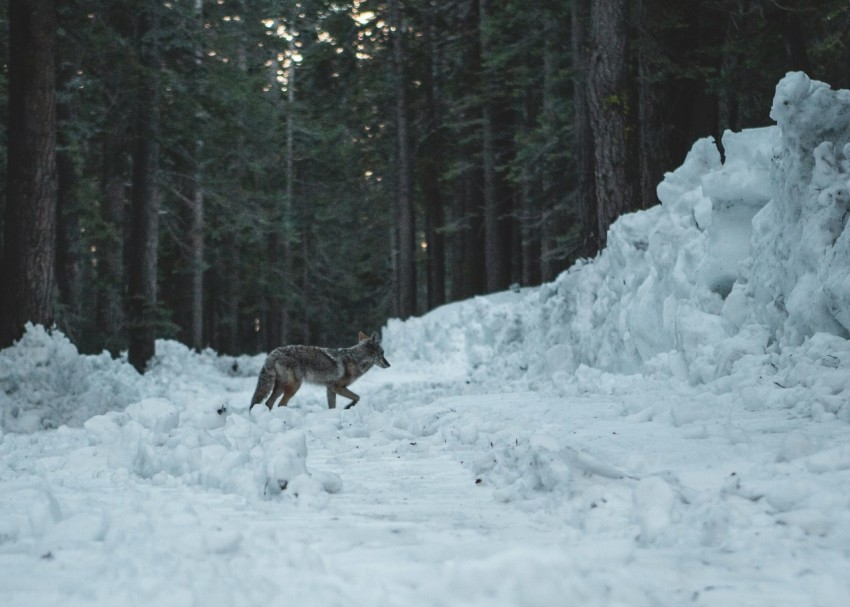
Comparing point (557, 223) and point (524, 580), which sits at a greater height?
point (557, 223)

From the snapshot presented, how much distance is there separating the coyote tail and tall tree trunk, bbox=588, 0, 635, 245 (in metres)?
5.65

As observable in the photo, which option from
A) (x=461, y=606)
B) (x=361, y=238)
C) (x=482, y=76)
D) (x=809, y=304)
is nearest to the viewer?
(x=461, y=606)

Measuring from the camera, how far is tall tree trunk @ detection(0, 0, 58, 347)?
1041 cm

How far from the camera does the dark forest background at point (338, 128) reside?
12.4 m

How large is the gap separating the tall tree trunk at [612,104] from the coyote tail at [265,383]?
565 cm

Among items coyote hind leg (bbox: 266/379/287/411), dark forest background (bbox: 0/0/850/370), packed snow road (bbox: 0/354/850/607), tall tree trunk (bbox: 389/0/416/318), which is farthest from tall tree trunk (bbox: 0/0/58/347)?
tall tree trunk (bbox: 389/0/416/318)

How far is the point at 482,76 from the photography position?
Answer: 26.7 m

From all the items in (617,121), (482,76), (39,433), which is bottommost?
(39,433)

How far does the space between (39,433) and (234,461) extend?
4.90 m

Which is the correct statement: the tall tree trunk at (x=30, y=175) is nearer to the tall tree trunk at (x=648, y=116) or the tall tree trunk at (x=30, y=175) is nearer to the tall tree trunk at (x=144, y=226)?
the tall tree trunk at (x=144, y=226)

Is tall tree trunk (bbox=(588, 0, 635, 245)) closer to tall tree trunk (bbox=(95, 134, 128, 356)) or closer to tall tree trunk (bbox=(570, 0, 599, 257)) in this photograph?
tall tree trunk (bbox=(570, 0, 599, 257))

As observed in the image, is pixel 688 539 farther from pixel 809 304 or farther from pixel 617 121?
pixel 617 121

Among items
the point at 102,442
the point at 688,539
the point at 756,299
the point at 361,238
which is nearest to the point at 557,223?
the point at 361,238

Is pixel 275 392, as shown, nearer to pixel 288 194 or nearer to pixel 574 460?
pixel 574 460
